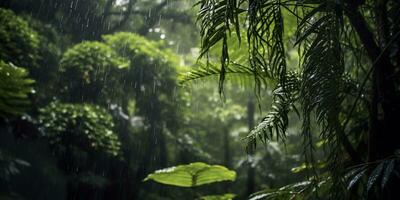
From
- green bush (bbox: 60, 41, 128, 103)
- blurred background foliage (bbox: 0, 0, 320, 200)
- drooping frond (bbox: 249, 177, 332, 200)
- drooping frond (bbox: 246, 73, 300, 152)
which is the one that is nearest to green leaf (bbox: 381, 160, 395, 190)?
drooping frond (bbox: 249, 177, 332, 200)

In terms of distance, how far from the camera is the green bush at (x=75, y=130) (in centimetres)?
494

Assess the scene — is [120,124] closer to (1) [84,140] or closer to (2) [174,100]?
(2) [174,100]

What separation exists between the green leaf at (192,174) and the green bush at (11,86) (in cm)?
154

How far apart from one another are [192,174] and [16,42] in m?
3.25

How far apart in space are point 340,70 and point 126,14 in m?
8.07

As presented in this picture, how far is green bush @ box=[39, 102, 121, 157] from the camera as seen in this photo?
4941 mm

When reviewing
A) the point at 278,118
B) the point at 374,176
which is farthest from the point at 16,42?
the point at 374,176

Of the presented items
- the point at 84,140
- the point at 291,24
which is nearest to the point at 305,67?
the point at 291,24

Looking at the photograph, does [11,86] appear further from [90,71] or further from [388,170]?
[388,170]

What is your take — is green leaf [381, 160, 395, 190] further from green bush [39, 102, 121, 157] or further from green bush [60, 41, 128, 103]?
green bush [60, 41, 128, 103]

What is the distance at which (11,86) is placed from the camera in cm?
352

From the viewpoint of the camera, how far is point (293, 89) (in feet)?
7.08

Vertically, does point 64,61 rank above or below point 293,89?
above

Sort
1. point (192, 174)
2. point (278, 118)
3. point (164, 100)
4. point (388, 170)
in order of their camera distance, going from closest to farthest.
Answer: point (388, 170) < point (278, 118) < point (192, 174) < point (164, 100)
